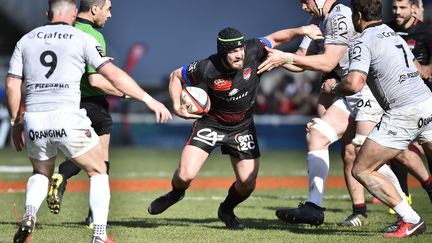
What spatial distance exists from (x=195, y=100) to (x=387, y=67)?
1.99 metres

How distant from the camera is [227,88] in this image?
9.23 m

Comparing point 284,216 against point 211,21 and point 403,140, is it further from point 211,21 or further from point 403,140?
point 211,21

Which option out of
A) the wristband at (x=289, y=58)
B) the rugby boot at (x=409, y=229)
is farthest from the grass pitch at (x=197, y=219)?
the wristband at (x=289, y=58)

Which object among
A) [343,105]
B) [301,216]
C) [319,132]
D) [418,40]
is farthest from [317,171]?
[418,40]

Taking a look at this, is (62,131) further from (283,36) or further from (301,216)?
(283,36)

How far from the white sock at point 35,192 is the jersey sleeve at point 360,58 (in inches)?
117

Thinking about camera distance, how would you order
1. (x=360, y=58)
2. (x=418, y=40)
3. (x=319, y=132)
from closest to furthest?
(x=360, y=58) → (x=319, y=132) → (x=418, y=40)

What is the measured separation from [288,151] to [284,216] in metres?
15.2

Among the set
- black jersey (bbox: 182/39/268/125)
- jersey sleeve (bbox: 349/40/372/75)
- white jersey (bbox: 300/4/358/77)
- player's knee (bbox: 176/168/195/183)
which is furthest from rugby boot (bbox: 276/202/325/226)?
white jersey (bbox: 300/4/358/77)

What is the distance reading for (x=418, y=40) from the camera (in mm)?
11328

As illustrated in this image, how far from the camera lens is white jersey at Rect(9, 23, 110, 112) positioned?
24.4 feet

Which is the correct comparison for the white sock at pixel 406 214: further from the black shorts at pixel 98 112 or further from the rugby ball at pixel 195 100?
the black shorts at pixel 98 112

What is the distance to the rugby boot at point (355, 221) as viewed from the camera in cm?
972

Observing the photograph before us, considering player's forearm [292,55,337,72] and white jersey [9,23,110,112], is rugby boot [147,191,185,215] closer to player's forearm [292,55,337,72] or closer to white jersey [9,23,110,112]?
player's forearm [292,55,337,72]
